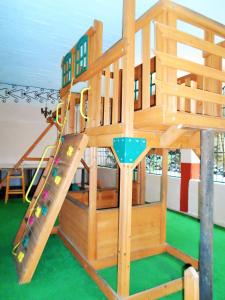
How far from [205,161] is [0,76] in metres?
6.02

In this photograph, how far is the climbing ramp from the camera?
229 centimetres

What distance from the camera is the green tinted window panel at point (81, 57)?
8.68 feet

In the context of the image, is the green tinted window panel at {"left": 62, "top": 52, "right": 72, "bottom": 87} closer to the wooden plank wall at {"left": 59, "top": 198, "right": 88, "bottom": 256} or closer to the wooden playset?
the wooden playset

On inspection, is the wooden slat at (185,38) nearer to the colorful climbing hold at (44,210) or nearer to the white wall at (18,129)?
the colorful climbing hold at (44,210)

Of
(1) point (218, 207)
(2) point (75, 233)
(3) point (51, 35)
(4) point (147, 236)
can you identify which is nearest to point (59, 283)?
(2) point (75, 233)

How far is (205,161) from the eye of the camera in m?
1.59

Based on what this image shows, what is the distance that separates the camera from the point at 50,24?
356 cm

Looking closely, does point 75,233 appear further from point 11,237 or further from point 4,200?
point 4,200

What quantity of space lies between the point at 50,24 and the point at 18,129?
13.7ft

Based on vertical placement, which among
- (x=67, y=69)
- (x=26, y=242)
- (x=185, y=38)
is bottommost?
(x=26, y=242)

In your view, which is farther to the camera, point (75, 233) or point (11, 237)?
point (11, 237)

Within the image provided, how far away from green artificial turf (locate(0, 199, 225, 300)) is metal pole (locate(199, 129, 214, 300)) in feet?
2.73

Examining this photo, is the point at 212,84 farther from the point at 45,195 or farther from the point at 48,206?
the point at 45,195

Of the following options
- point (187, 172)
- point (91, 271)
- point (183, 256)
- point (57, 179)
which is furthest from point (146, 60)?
point (187, 172)
